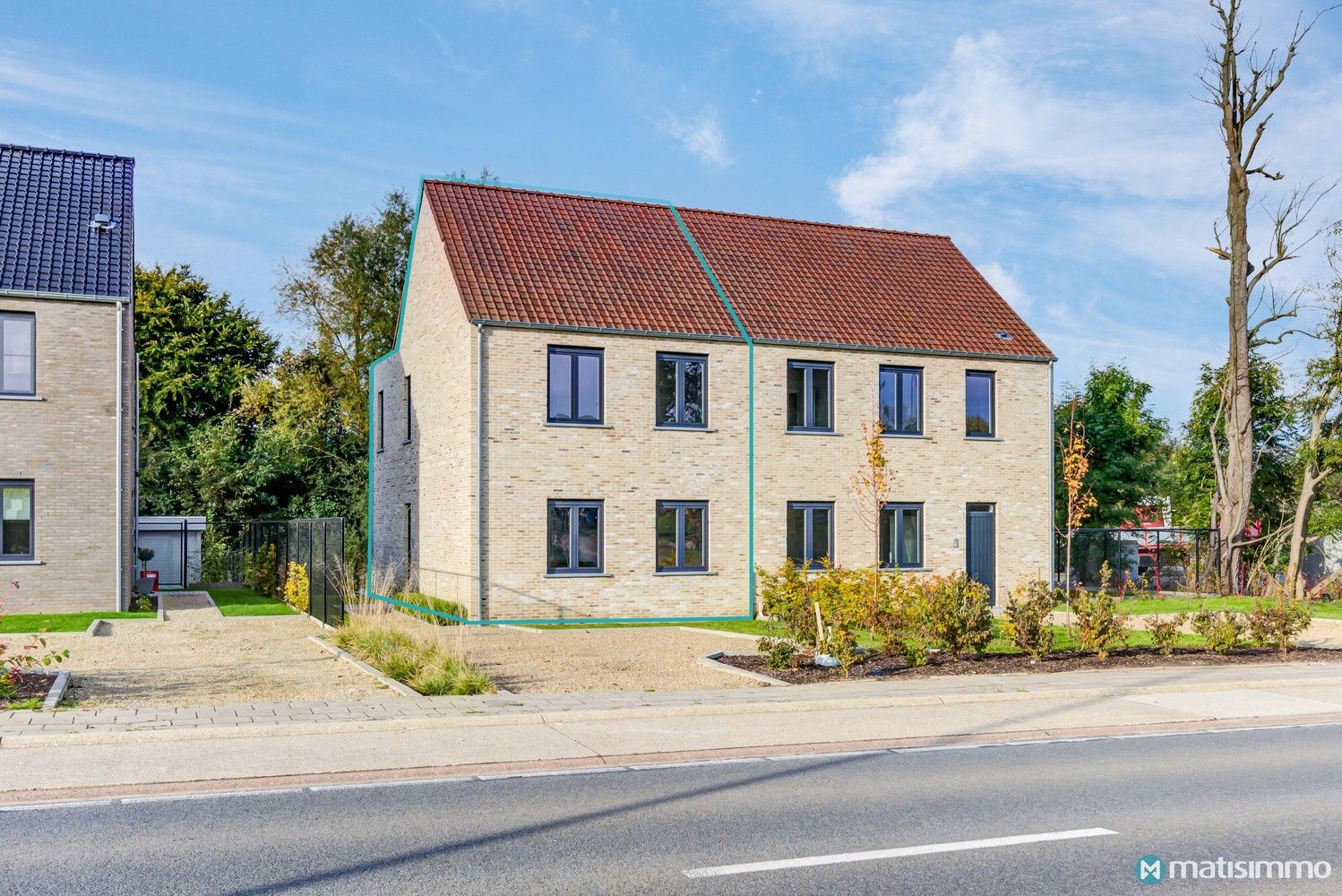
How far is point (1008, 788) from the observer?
8.84m

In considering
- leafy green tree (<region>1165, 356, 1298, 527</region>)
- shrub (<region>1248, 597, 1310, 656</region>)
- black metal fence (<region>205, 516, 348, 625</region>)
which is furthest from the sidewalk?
leafy green tree (<region>1165, 356, 1298, 527</region>)

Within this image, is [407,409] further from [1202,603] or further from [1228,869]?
[1228,869]

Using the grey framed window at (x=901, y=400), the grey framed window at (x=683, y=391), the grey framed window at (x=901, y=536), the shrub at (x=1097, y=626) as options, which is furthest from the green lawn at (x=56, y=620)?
the grey framed window at (x=901, y=400)

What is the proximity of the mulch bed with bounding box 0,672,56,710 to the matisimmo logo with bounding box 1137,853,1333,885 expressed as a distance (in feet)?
32.9

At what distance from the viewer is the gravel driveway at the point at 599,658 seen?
1404cm

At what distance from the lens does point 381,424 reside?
102 feet

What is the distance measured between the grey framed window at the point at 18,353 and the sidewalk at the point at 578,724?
43.6 feet

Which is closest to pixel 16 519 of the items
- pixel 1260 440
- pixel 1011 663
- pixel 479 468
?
pixel 479 468

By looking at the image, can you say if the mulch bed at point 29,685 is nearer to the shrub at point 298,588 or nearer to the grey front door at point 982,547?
the shrub at point 298,588

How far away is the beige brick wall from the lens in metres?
22.2

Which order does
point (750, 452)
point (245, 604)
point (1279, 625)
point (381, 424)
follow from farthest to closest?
point (381, 424) → point (245, 604) → point (750, 452) → point (1279, 625)

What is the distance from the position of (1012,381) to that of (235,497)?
2437 cm

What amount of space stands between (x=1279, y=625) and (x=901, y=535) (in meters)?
9.66

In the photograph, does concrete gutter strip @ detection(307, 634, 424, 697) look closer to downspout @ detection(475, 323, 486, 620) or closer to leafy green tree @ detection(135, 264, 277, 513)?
downspout @ detection(475, 323, 486, 620)
